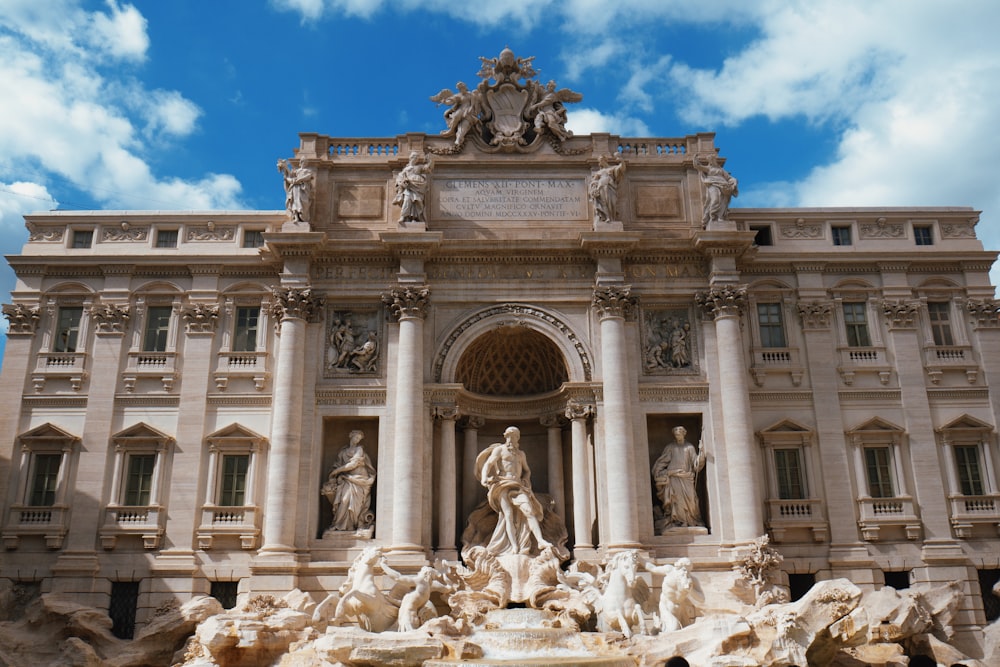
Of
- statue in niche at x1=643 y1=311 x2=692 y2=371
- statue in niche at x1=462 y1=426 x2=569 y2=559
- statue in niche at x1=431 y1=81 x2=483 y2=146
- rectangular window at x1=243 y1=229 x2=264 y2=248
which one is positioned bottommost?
statue in niche at x1=462 y1=426 x2=569 y2=559

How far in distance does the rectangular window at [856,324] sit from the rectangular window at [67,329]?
24.8m

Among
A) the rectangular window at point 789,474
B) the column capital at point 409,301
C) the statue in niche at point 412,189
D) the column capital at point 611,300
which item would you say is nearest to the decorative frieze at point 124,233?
the statue in niche at point 412,189

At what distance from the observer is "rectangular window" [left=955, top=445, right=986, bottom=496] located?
2658cm

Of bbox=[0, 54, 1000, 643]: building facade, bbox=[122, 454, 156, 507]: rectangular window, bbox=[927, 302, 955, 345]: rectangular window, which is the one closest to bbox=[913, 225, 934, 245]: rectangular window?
bbox=[0, 54, 1000, 643]: building facade

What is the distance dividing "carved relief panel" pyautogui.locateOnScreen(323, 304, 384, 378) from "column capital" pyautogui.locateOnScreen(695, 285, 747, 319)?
1036 cm

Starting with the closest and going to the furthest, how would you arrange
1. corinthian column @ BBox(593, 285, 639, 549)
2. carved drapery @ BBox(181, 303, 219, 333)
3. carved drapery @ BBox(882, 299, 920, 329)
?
1. corinthian column @ BBox(593, 285, 639, 549)
2. carved drapery @ BBox(181, 303, 219, 333)
3. carved drapery @ BBox(882, 299, 920, 329)

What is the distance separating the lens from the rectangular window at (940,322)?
2812 cm

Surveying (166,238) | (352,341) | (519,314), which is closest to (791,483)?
(519,314)

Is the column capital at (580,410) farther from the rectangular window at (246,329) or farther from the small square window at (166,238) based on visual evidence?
the small square window at (166,238)

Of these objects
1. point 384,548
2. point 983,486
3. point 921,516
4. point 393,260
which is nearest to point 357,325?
point 393,260

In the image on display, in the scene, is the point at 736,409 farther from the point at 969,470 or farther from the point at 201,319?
the point at 201,319

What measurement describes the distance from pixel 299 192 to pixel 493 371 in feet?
27.8

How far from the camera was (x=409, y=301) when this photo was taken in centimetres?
2639

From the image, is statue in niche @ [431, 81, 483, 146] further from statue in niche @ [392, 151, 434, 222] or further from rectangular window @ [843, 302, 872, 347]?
rectangular window @ [843, 302, 872, 347]
